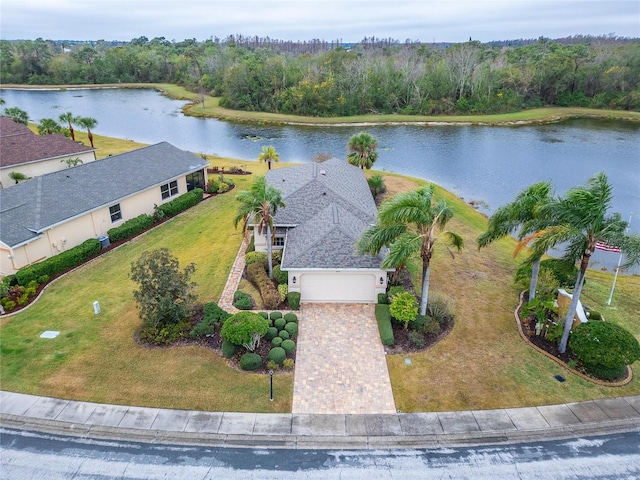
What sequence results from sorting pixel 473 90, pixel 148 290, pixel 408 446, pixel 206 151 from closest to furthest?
pixel 408 446 < pixel 148 290 < pixel 206 151 < pixel 473 90

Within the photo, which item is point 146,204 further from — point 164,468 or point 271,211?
point 164,468

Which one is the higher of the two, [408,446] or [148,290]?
[148,290]

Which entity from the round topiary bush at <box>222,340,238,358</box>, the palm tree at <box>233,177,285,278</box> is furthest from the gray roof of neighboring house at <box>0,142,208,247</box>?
the round topiary bush at <box>222,340,238,358</box>

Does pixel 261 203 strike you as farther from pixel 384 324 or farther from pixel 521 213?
pixel 521 213

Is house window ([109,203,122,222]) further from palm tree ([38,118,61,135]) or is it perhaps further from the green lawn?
palm tree ([38,118,61,135])

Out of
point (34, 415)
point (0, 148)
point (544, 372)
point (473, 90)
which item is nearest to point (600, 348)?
point (544, 372)

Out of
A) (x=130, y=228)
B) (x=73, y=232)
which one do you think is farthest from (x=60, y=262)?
(x=130, y=228)
